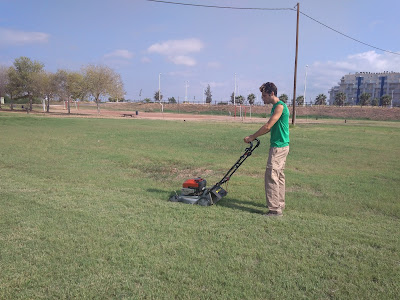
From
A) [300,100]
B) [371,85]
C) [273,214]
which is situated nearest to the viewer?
[273,214]

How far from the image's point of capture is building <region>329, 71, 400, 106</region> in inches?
5453

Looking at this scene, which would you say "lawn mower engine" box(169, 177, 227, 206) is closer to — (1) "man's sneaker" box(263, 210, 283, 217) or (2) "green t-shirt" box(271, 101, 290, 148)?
(1) "man's sneaker" box(263, 210, 283, 217)

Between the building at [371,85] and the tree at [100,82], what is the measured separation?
365 feet

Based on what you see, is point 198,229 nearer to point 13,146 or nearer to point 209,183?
point 209,183

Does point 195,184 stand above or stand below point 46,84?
below

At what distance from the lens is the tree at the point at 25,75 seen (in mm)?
52844

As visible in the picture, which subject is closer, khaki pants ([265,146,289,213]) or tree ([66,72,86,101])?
khaki pants ([265,146,289,213])

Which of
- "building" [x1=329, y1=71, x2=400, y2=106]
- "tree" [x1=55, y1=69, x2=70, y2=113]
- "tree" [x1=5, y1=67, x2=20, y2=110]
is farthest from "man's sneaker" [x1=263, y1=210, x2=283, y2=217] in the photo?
"building" [x1=329, y1=71, x2=400, y2=106]

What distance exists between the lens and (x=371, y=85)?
146m

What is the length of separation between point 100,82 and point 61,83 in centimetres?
659

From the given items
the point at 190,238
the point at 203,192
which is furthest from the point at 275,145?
the point at 190,238

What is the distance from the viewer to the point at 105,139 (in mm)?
15914

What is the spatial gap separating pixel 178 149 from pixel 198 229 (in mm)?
8424

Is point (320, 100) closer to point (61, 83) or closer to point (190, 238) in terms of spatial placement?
point (61, 83)
